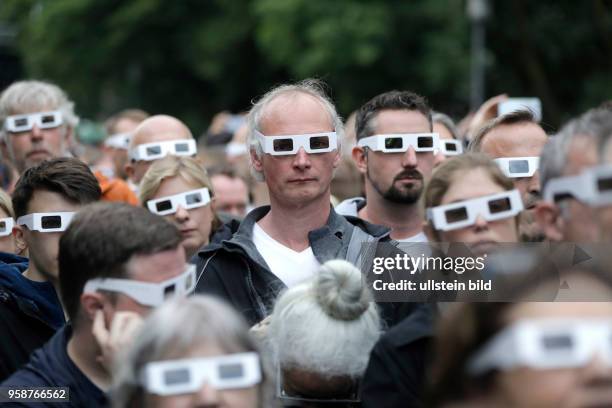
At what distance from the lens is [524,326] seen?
3.12m

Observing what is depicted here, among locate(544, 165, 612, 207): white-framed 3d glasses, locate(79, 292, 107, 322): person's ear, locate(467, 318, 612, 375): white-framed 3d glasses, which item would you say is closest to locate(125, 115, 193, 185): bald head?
locate(79, 292, 107, 322): person's ear

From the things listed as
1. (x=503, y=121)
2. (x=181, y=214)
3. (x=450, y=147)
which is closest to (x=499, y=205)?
(x=503, y=121)

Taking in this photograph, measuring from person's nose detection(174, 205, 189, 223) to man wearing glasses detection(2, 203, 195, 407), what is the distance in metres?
2.69

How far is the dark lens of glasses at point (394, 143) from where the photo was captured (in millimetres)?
7188

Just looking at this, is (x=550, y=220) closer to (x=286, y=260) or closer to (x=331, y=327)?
(x=331, y=327)

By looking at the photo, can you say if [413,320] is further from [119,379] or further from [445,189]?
[119,379]

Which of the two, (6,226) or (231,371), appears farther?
(6,226)

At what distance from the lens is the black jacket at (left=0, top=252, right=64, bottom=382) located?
5.56 m

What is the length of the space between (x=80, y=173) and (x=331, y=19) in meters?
23.0

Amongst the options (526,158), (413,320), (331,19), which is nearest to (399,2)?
(331,19)

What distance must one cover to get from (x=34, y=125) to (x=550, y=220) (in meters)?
5.05

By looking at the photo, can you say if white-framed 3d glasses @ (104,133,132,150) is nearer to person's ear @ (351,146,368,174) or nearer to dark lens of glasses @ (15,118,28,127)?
dark lens of glasses @ (15,118,28,127)

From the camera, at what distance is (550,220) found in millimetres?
4277

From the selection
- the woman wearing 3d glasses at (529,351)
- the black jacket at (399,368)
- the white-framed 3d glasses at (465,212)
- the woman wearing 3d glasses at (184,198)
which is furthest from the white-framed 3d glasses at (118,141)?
the woman wearing 3d glasses at (529,351)
